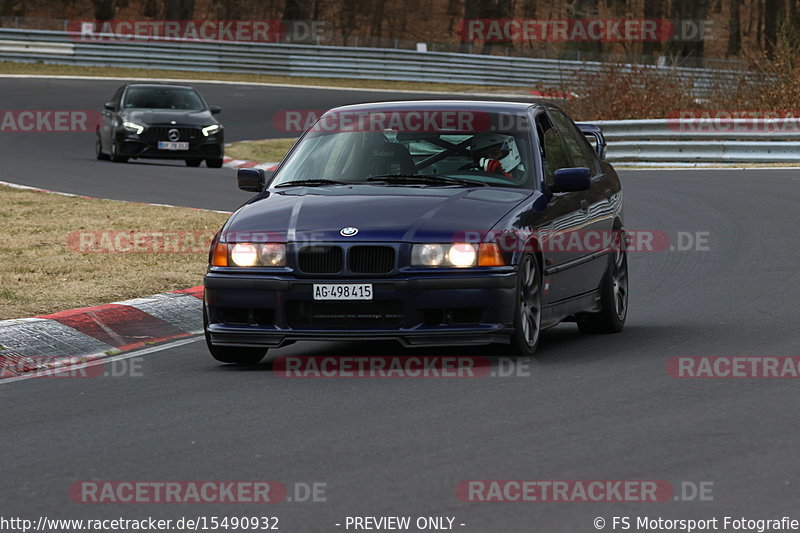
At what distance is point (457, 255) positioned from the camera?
852cm

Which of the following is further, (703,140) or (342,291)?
(703,140)

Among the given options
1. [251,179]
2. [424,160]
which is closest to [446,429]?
[424,160]

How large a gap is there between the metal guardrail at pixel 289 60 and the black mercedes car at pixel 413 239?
128 ft

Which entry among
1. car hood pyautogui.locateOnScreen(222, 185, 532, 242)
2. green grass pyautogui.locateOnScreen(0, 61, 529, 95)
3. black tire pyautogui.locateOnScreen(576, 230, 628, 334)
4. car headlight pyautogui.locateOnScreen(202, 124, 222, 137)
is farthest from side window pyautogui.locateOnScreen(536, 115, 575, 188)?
green grass pyautogui.locateOnScreen(0, 61, 529, 95)

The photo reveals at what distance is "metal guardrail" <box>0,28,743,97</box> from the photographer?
49.2m

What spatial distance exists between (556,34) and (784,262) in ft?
209

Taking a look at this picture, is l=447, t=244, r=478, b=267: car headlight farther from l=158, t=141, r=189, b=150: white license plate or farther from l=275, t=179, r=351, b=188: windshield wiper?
l=158, t=141, r=189, b=150: white license plate

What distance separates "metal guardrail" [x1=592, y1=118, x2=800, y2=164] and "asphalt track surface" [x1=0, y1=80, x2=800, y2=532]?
14648 millimetres

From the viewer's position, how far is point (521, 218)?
894 centimetres

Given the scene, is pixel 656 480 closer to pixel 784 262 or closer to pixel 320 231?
pixel 320 231

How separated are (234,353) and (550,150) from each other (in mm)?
2460

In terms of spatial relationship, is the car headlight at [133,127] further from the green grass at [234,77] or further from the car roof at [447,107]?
the green grass at [234,77]

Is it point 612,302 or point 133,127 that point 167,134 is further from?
point 612,302

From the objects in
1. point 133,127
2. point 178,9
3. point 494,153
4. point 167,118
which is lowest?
point 178,9
